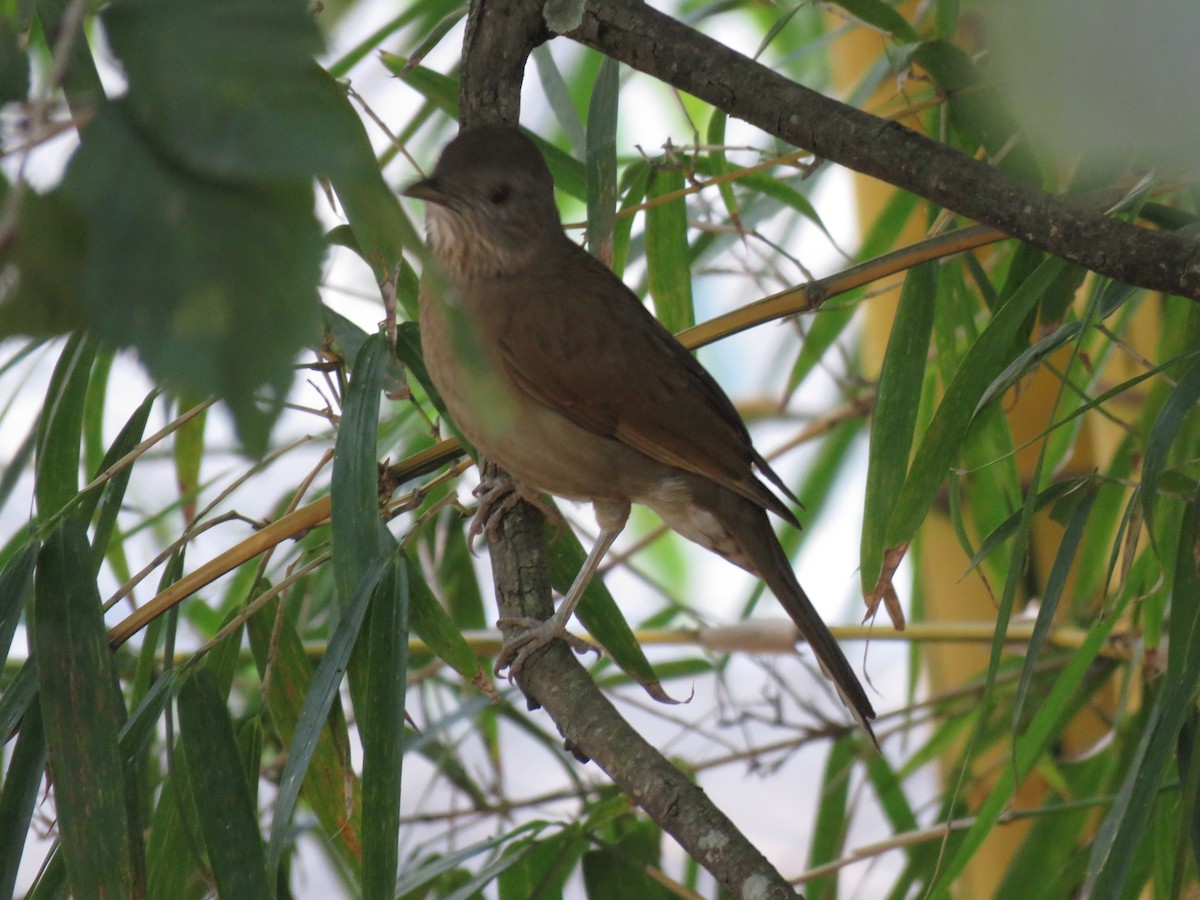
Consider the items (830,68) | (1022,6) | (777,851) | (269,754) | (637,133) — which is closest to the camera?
(1022,6)

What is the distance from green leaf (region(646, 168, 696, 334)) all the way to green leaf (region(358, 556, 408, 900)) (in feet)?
2.33

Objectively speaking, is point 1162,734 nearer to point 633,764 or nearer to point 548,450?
point 633,764

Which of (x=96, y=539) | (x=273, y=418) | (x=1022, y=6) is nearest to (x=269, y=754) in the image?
(x=96, y=539)

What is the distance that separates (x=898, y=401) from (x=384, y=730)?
0.82 meters

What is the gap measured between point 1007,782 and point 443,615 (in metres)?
0.82

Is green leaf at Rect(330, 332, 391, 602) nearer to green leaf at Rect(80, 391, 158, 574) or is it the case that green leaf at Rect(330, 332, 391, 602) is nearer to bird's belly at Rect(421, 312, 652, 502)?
bird's belly at Rect(421, 312, 652, 502)

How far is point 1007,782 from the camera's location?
69.5 inches

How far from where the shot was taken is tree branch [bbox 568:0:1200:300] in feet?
3.77

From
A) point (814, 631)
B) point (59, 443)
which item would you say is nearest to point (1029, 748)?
point (814, 631)

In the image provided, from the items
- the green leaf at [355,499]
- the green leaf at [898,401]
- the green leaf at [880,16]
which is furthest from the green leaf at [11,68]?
the green leaf at [880,16]

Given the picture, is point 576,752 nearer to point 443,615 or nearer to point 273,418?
point 443,615

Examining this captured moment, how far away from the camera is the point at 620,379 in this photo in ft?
6.40

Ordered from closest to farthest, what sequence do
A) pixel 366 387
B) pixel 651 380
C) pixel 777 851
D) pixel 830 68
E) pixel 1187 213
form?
pixel 366 387 < pixel 1187 213 < pixel 651 380 < pixel 830 68 < pixel 777 851

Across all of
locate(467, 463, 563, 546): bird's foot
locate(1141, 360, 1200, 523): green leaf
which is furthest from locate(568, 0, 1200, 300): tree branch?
locate(467, 463, 563, 546): bird's foot
